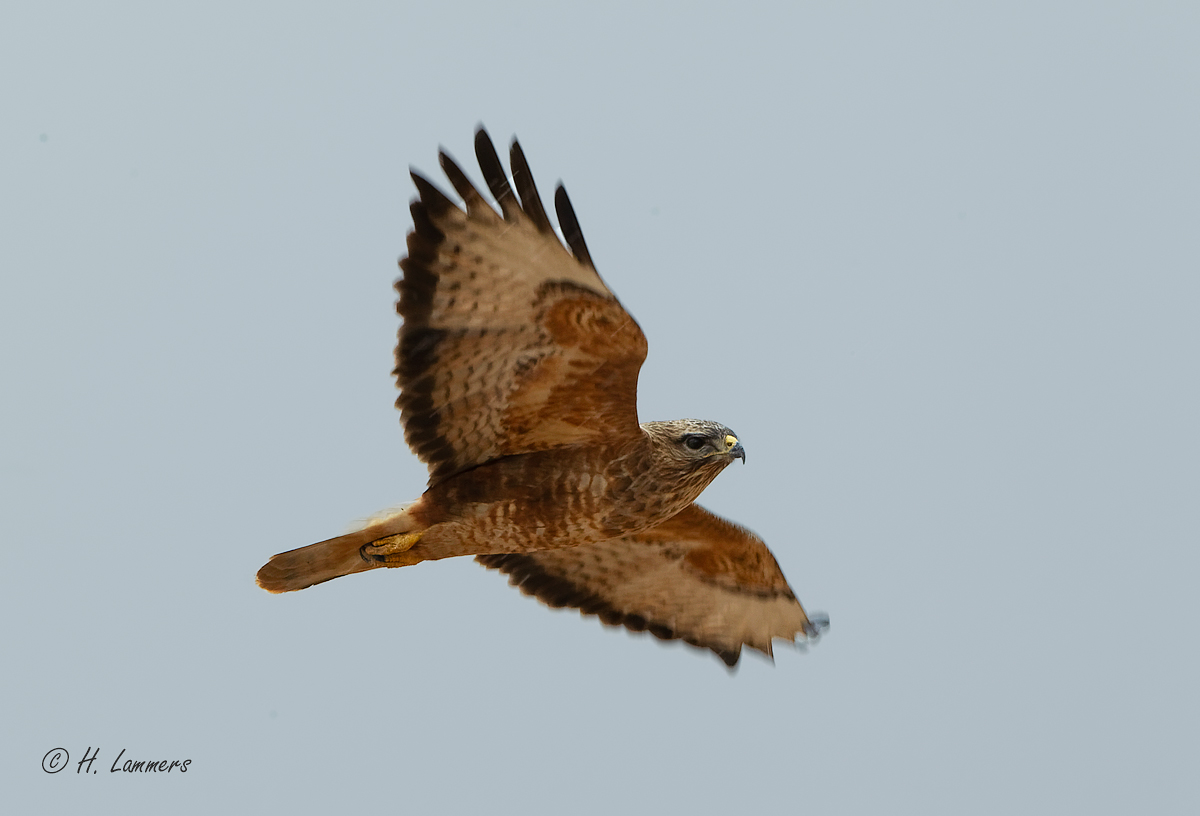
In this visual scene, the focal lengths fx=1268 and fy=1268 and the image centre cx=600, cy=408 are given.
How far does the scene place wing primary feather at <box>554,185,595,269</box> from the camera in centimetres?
608

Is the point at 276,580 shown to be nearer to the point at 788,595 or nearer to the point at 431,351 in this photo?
the point at 431,351

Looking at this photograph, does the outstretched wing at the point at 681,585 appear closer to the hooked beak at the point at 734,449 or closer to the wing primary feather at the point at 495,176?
the hooked beak at the point at 734,449

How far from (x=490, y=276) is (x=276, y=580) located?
87.6 inches

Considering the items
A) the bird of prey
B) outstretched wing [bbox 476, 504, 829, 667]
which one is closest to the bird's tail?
the bird of prey

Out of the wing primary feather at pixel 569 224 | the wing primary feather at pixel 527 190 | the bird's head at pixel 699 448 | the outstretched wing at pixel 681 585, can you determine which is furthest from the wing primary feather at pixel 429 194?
the outstretched wing at pixel 681 585

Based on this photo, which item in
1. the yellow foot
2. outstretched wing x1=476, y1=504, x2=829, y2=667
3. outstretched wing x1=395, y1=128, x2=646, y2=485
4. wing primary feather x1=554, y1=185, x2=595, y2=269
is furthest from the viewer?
outstretched wing x1=476, y1=504, x2=829, y2=667

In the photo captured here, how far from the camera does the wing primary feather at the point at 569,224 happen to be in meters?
6.08

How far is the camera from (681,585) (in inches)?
350

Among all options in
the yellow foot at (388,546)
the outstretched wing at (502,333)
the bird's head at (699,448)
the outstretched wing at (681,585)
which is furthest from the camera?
the outstretched wing at (681,585)

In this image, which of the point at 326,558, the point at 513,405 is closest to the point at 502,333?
the point at 513,405

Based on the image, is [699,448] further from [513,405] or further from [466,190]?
[466,190]

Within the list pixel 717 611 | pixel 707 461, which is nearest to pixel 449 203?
pixel 707 461

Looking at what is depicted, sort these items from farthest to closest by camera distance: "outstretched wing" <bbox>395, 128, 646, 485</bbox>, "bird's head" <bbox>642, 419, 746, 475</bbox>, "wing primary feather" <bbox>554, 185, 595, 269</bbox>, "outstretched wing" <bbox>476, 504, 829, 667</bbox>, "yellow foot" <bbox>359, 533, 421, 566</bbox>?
1. "outstretched wing" <bbox>476, 504, 829, 667</bbox>
2. "yellow foot" <bbox>359, 533, 421, 566</bbox>
3. "bird's head" <bbox>642, 419, 746, 475</bbox>
4. "outstretched wing" <bbox>395, 128, 646, 485</bbox>
5. "wing primary feather" <bbox>554, 185, 595, 269</bbox>

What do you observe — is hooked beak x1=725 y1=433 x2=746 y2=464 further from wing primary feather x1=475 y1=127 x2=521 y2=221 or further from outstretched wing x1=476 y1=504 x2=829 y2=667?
wing primary feather x1=475 y1=127 x2=521 y2=221
